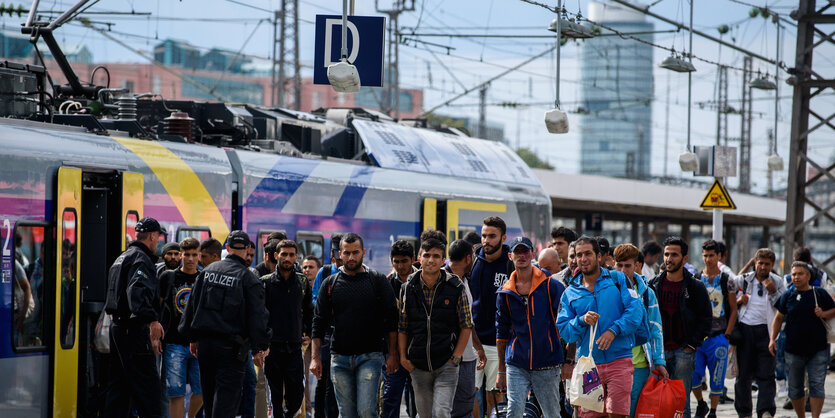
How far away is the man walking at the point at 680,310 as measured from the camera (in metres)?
11.5

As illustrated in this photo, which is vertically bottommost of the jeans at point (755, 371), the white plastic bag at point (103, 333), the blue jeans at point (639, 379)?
the jeans at point (755, 371)

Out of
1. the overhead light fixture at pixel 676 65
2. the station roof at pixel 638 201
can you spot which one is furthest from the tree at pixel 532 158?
the overhead light fixture at pixel 676 65

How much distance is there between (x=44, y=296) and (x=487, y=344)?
3.80m

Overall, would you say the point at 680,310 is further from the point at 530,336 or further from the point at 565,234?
the point at 530,336

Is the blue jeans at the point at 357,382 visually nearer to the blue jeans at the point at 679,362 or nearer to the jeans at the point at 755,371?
the blue jeans at the point at 679,362

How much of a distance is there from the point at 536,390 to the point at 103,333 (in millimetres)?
3679

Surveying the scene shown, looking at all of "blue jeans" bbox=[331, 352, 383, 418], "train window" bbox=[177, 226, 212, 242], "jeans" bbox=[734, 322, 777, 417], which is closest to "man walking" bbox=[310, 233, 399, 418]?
"blue jeans" bbox=[331, 352, 383, 418]

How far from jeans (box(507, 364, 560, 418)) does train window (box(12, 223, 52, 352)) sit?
382cm

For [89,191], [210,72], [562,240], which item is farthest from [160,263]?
→ [210,72]

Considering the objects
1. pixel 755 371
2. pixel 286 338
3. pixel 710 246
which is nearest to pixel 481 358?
pixel 286 338

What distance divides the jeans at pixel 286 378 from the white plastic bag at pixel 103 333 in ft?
4.58

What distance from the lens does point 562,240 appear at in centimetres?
1200

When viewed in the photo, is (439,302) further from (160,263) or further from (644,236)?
(644,236)

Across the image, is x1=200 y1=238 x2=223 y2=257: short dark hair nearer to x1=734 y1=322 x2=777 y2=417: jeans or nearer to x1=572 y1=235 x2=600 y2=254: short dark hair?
x1=572 y1=235 x2=600 y2=254: short dark hair
